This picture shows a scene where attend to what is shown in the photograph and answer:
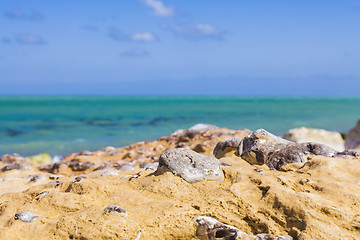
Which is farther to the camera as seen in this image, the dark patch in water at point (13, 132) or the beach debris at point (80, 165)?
the dark patch in water at point (13, 132)

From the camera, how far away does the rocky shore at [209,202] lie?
299 centimetres

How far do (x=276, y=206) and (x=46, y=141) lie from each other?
15179 millimetres

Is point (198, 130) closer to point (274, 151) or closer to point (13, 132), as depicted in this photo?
point (274, 151)

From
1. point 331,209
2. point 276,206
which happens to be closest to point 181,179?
point 276,206

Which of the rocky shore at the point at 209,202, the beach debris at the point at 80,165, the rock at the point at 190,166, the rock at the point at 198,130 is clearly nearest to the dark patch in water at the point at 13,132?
the beach debris at the point at 80,165

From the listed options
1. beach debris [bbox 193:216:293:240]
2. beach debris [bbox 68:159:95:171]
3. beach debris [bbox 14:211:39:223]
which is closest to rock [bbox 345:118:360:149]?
beach debris [bbox 68:159:95:171]

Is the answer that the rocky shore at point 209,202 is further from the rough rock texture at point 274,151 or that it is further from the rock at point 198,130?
the rock at point 198,130

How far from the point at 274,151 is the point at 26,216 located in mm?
2948

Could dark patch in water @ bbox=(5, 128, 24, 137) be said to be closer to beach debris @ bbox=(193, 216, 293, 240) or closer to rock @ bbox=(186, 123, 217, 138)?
rock @ bbox=(186, 123, 217, 138)

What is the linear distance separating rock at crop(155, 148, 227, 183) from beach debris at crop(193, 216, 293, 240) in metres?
0.69

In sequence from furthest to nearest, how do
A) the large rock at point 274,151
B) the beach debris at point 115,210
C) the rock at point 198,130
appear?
the rock at point 198,130 < the large rock at point 274,151 < the beach debris at point 115,210

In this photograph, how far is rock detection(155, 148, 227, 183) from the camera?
3.69 meters

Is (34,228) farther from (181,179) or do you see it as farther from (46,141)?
(46,141)

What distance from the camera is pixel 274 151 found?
14.7 ft
